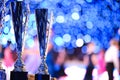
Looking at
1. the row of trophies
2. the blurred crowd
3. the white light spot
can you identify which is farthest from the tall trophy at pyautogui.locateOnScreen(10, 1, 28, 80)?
the white light spot

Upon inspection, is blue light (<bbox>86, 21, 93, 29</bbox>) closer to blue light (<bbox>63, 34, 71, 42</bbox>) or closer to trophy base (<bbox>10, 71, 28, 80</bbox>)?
blue light (<bbox>63, 34, 71, 42</bbox>)

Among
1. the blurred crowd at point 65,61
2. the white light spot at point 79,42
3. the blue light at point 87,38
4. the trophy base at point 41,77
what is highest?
the blue light at point 87,38

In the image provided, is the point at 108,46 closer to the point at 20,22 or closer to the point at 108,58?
the point at 108,58

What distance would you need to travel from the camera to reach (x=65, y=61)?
3.31m

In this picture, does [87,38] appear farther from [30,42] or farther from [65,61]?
[30,42]

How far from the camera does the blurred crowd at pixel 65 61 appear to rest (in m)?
3.28

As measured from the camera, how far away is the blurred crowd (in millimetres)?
3281

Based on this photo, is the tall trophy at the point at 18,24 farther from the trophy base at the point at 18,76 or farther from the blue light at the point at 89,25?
the blue light at the point at 89,25

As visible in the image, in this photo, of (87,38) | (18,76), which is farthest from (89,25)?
(18,76)

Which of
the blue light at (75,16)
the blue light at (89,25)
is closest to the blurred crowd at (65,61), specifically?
the blue light at (89,25)

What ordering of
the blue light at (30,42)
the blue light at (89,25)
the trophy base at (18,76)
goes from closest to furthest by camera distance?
the trophy base at (18,76) → the blue light at (30,42) → the blue light at (89,25)

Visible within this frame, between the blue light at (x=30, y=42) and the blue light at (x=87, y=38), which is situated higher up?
the blue light at (x=87, y=38)

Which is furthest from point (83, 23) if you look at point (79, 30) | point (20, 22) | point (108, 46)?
point (20, 22)

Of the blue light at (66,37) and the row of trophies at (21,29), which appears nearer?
the row of trophies at (21,29)
